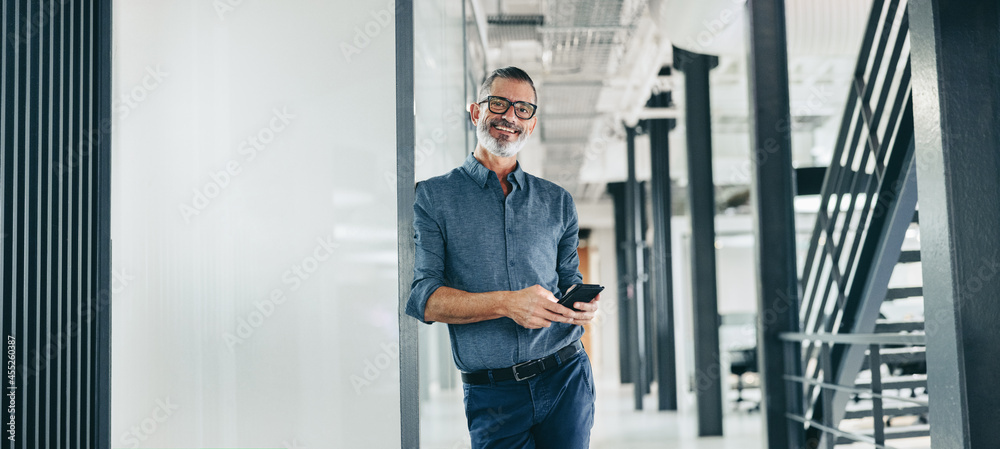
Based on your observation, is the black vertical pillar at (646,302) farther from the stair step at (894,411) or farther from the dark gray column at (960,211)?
the dark gray column at (960,211)

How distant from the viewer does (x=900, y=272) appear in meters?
11.1

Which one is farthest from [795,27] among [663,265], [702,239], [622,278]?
[622,278]

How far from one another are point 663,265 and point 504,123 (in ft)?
20.3

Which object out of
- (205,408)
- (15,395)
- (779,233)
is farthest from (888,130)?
(15,395)

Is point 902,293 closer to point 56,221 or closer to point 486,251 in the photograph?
point 486,251

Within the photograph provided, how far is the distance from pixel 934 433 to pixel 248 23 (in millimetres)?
2191

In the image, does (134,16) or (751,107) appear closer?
(134,16)

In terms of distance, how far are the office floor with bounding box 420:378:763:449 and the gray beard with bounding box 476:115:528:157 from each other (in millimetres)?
1158

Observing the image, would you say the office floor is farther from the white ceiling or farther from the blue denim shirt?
the white ceiling

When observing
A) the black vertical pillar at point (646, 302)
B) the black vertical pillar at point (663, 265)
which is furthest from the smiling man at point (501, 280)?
the black vertical pillar at point (646, 302)

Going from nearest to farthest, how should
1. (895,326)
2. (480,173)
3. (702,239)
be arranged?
1. (480,173)
2. (895,326)
3. (702,239)

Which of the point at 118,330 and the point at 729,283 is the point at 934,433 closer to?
the point at 118,330

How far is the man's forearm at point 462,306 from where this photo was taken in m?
1.70

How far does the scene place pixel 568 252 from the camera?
200 cm
